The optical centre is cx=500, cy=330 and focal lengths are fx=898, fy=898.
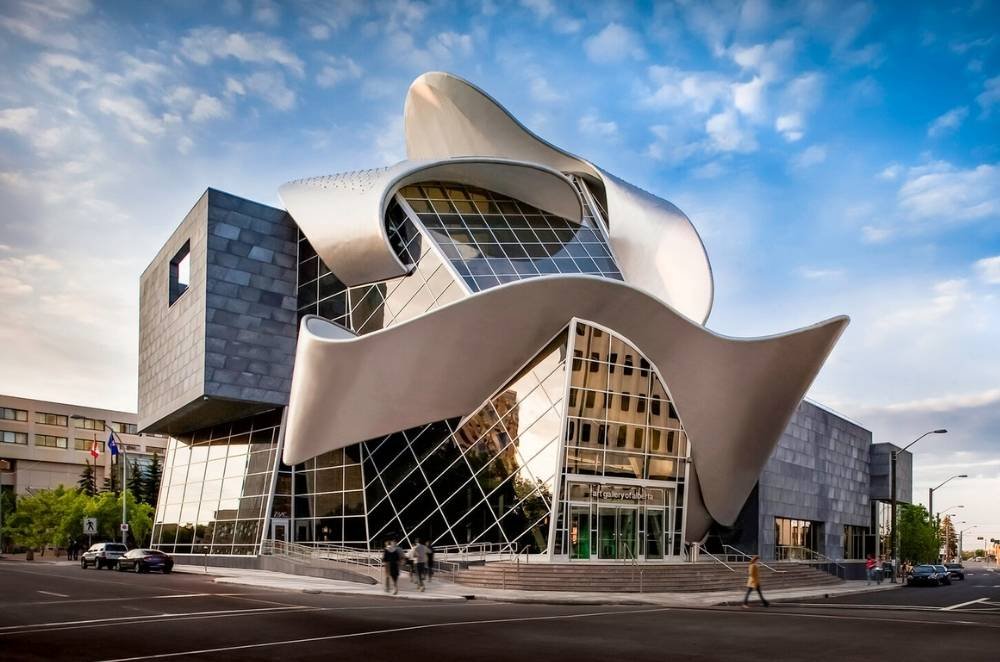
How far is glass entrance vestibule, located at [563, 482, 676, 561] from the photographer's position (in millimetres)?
33688

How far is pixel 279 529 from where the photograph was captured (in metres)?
42.0

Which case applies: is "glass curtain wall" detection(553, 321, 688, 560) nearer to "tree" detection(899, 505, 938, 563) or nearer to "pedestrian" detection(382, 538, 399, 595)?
"pedestrian" detection(382, 538, 399, 595)

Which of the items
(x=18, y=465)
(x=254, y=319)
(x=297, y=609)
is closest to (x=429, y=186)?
(x=254, y=319)

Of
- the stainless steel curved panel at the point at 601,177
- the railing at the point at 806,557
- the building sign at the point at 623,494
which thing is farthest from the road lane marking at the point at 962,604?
the stainless steel curved panel at the point at 601,177

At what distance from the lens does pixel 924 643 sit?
15594 mm

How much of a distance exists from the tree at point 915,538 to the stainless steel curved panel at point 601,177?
123 feet

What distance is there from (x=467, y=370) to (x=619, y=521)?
8391mm

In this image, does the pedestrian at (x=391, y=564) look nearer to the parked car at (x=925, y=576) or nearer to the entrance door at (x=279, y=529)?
the entrance door at (x=279, y=529)

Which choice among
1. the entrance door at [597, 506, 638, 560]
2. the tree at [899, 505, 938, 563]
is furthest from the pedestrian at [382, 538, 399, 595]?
the tree at [899, 505, 938, 563]

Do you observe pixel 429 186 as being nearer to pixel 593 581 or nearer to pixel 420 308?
pixel 420 308

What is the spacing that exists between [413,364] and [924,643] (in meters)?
21.2

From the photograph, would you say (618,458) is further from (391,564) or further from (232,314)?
(232,314)

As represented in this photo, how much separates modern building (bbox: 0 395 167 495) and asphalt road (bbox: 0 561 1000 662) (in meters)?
83.2

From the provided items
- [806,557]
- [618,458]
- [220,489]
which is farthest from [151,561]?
[806,557]
